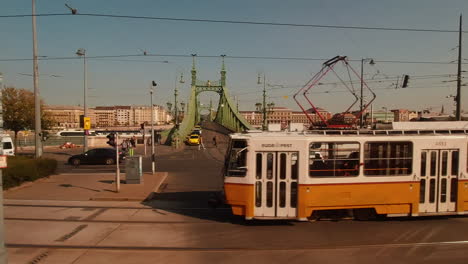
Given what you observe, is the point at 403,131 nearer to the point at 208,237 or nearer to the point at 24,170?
the point at 208,237

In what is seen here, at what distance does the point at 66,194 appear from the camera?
12.0 m

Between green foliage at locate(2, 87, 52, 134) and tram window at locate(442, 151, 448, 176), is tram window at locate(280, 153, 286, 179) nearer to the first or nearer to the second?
tram window at locate(442, 151, 448, 176)

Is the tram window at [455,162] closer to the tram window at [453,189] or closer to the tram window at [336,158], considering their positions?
the tram window at [453,189]

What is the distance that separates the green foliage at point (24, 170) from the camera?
41.1 ft

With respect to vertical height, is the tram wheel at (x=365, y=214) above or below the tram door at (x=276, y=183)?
below

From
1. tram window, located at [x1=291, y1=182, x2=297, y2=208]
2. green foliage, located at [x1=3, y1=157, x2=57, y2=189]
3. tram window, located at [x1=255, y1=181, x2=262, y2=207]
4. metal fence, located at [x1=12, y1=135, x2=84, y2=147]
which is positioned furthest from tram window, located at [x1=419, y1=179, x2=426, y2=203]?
metal fence, located at [x1=12, y1=135, x2=84, y2=147]

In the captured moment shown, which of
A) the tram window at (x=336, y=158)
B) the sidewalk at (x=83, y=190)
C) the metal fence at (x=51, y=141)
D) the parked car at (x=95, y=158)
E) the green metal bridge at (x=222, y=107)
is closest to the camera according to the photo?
the tram window at (x=336, y=158)

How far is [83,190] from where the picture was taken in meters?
12.7

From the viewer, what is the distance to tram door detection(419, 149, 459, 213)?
8.34 meters

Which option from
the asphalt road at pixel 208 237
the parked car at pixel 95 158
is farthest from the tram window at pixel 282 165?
the parked car at pixel 95 158

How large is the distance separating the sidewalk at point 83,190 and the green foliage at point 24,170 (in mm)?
308

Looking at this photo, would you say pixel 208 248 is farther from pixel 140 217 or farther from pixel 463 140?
pixel 463 140

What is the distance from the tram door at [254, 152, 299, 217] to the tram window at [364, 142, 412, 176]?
2.17 metres

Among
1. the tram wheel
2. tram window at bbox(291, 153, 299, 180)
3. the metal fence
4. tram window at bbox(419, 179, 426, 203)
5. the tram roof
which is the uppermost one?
the tram roof
